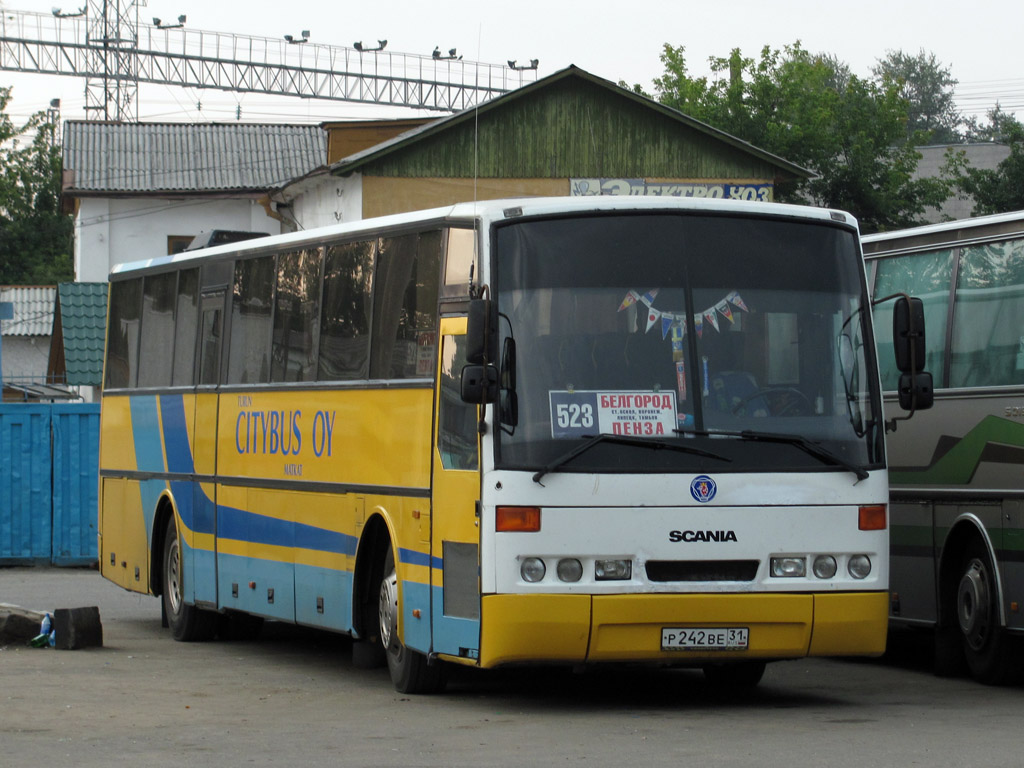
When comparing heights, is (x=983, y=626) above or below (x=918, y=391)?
below

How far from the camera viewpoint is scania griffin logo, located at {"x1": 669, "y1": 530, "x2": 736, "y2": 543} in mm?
10039

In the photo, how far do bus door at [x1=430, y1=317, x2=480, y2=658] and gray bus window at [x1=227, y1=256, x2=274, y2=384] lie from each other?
3.50 m

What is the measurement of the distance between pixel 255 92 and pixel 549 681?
51.9 meters

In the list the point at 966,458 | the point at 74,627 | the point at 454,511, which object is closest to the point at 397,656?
the point at 454,511

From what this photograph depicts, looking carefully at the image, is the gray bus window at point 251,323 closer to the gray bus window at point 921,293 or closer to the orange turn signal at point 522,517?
the orange turn signal at point 522,517

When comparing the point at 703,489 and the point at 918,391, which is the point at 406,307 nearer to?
the point at 703,489

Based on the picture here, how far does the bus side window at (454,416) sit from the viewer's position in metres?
10.3

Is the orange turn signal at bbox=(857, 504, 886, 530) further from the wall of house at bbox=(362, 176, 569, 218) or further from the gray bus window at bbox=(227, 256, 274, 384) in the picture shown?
the wall of house at bbox=(362, 176, 569, 218)

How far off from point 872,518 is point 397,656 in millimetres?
3211

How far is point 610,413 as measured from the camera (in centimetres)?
1001

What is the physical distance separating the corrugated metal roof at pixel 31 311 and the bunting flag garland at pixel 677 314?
50.3 metres

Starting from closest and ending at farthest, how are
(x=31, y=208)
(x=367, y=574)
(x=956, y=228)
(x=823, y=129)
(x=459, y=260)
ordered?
(x=459, y=260)
(x=367, y=574)
(x=956, y=228)
(x=823, y=129)
(x=31, y=208)

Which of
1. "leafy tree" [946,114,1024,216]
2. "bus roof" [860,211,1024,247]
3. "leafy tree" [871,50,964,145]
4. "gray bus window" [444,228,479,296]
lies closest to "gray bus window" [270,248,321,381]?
"gray bus window" [444,228,479,296]

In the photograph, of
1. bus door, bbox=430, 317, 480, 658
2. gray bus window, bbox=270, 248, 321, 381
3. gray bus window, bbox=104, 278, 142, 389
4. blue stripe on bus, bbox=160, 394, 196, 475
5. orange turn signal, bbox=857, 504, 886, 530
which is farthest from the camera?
gray bus window, bbox=104, 278, 142, 389
